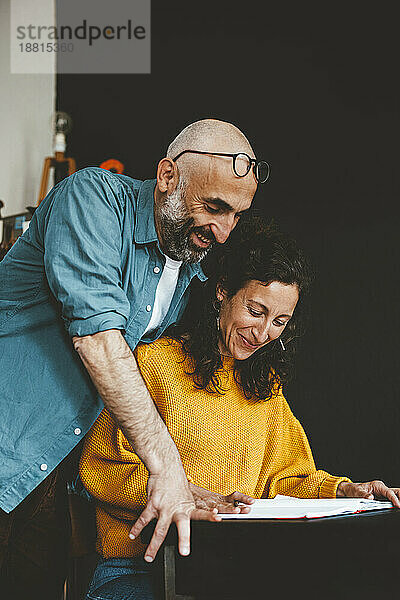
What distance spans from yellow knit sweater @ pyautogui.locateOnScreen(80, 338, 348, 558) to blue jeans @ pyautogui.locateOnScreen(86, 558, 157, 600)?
0.02 m

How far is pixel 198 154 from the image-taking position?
61.9 inches

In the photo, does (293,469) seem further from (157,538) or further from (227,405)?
(157,538)

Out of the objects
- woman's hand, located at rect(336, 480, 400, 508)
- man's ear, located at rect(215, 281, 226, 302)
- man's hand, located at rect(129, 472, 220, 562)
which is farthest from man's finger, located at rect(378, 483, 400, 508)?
man's ear, located at rect(215, 281, 226, 302)

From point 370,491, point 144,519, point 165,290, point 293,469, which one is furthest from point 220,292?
point 144,519

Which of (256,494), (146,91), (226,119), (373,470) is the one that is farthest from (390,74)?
(256,494)

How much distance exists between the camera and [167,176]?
63.9 inches

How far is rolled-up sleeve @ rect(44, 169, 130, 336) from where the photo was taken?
4.42 feet

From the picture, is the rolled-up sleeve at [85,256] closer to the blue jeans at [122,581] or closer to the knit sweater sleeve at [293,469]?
the blue jeans at [122,581]

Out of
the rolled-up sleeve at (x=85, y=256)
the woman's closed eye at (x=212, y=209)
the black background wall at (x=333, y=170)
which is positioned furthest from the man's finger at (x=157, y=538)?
the black background wall at (x=333, y=170)

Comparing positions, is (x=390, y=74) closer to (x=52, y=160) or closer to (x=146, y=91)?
(x=146, y=91)

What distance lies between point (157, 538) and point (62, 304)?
0.48 m

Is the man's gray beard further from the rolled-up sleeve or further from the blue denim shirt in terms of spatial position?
the rolled-up sleeve

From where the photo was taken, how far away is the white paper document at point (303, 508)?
1232 mm

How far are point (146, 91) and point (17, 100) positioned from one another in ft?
2.07
